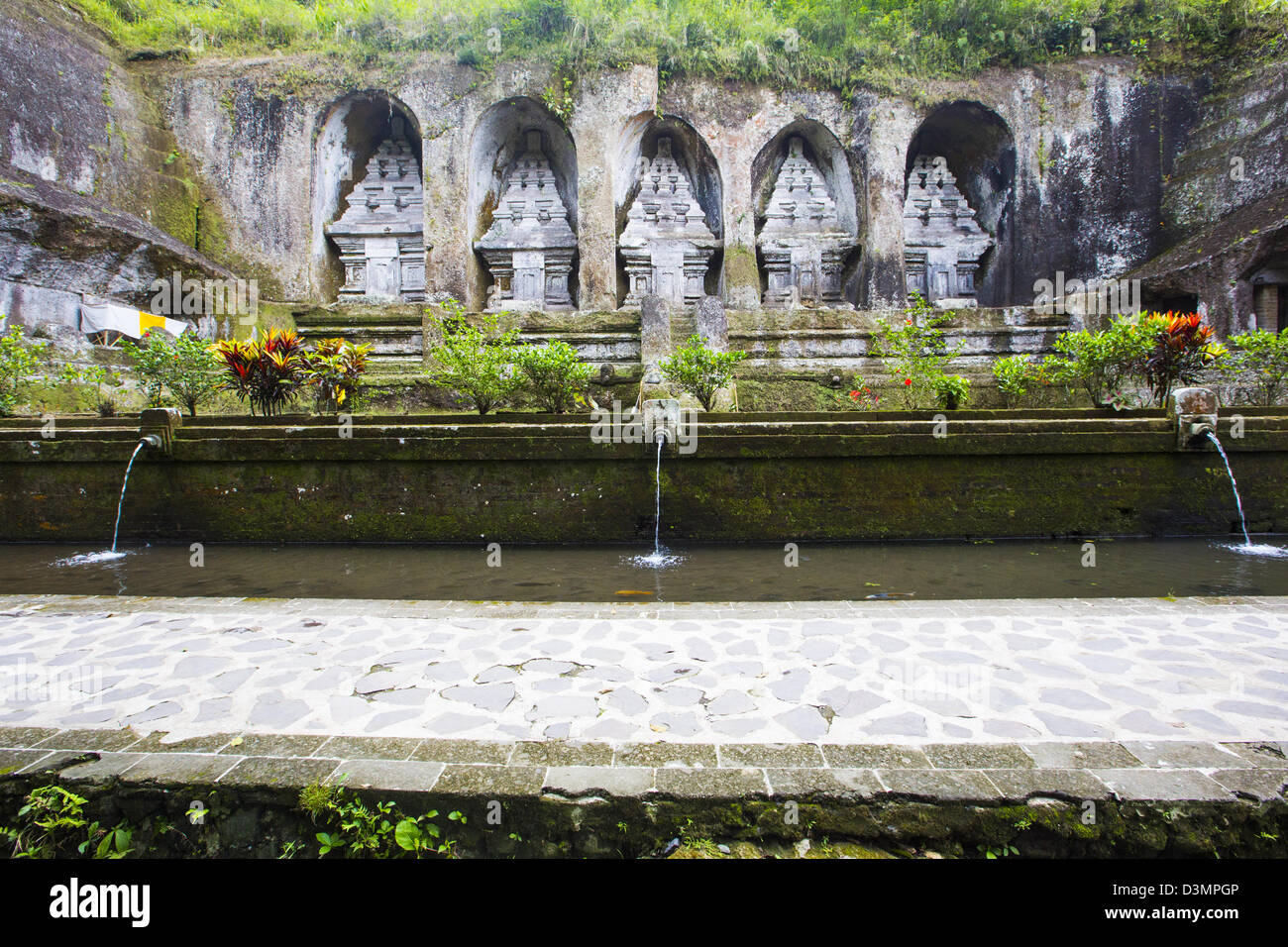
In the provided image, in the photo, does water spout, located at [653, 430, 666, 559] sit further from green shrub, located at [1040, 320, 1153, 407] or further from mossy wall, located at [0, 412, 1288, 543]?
green shrub, located at [1040, 320, 1153, 407]

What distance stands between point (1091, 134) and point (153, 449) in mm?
17271

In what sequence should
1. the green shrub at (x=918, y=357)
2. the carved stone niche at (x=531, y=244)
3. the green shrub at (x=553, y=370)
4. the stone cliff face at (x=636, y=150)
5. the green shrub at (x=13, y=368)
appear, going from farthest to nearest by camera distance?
the carved stone niche at (x=531, y=244) → the stone cliff face at (x=636, y=150) → the green shrub at (x=13, y=368) → the green shrub at (x=918, y=357) → the green shrub at (x=553, y=370)

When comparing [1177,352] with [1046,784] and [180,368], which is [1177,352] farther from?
[180,368]

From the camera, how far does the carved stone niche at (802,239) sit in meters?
15.0

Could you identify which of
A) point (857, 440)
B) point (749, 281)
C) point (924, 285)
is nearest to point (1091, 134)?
point (924, 285)

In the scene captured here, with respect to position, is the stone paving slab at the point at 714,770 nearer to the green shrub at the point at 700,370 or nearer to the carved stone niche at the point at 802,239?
the green shrub at the point at 700,370

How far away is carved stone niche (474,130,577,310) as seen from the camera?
15.1 metres

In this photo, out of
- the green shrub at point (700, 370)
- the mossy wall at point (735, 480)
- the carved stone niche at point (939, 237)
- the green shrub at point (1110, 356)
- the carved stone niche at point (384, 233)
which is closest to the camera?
the mossy wall at point (735, 480)

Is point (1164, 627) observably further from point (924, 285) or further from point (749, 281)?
point (924, 285)

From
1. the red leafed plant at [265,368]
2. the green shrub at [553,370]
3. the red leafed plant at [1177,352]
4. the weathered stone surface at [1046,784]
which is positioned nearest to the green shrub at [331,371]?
the red leafed plant at [265,368]

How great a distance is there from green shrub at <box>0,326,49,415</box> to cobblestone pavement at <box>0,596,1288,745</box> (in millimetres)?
4978

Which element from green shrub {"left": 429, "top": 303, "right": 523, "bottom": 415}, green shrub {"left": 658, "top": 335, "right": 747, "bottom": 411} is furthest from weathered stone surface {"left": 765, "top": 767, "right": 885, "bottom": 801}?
green shrub {"left": 429, "top": 303, "right": 523, "bottom": 415}

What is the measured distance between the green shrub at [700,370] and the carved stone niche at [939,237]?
1104cm

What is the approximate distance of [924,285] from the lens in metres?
15.8
